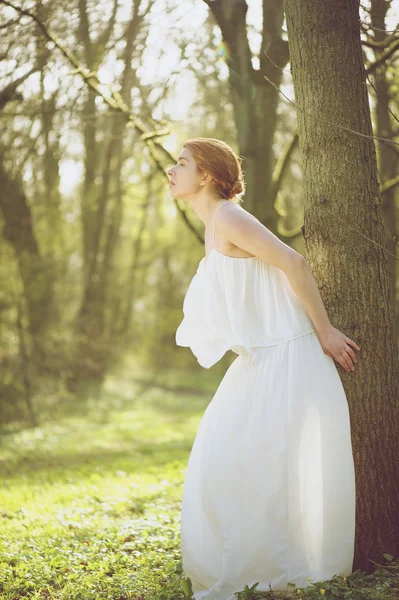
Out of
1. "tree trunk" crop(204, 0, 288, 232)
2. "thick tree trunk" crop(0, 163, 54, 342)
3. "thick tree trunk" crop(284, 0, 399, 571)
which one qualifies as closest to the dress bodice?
"thick tree trunk" crop(284, 0, 399, 571)

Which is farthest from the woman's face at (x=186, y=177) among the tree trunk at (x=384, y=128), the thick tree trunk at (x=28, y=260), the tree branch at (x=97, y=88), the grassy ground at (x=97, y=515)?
the thick tree trunk at (x=28, y=260)

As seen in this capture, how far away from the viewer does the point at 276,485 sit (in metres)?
2.91

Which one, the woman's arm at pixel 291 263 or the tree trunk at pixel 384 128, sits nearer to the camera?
the woman's arm at pixel 291 263

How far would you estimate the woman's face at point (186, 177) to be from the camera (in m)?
3.22

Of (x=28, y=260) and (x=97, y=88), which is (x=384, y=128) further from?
(x=28, y=260)

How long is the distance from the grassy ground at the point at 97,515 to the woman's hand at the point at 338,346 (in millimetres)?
1004

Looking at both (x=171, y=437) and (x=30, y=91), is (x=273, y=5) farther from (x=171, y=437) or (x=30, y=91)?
(x=171, y=437)

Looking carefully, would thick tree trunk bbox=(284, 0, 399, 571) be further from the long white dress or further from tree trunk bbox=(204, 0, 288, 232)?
tree trunk bbox=(204, 0, 288, 232)

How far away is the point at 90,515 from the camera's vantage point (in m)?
4.91

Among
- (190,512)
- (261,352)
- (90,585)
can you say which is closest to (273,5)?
(261,352)

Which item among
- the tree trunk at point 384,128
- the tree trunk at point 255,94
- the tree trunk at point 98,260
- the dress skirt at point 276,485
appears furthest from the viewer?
the tree trunk at point 98,260

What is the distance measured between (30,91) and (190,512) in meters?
5.72

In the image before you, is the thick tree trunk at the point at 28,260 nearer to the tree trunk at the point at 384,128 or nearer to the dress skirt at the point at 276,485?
the tree trunk at the point at 384,128

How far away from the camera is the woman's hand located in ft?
10.0
